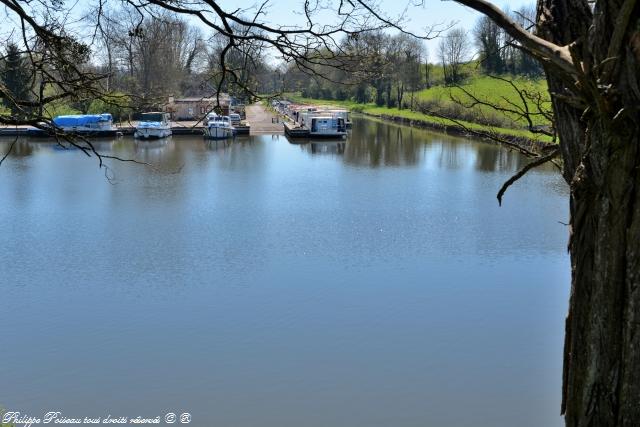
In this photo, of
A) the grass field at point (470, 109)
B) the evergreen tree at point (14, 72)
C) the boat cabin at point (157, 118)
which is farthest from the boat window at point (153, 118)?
the evergreen tree at point (14, 72)

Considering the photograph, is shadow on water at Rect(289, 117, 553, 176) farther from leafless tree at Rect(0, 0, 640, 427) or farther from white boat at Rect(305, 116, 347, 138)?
leafless tree at Rect(0, 0, 640, 427)

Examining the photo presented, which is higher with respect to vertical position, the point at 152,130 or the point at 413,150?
the point at 152,130

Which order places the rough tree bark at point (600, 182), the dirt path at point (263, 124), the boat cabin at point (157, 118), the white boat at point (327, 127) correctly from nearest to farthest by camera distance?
the rough tree bark at point (600, 182), the boat cabin at point (157, 118), the white boat at point (327, 127), the dirt path at point (263, 124)

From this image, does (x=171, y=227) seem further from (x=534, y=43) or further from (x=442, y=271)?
(x=534, y=43)

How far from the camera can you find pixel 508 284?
35.0ft

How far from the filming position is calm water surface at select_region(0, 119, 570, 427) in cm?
742

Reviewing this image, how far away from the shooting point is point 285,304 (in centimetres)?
973

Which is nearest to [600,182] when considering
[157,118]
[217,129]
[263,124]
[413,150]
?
[413,150]

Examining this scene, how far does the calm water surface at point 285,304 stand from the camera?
7.42 m

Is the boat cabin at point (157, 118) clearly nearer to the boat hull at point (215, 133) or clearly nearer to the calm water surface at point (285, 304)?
the boat hull at point (215, 133)

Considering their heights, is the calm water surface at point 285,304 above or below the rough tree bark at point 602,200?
below

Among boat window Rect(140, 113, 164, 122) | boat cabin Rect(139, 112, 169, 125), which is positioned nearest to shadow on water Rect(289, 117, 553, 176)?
boat cabin Rect(139, 112, 169, 125)

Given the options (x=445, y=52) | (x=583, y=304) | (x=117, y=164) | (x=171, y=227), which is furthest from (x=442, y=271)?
(x=445, y=52)

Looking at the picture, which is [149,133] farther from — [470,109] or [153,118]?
[470,109]
